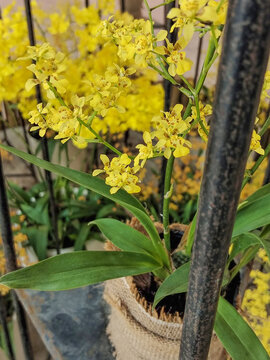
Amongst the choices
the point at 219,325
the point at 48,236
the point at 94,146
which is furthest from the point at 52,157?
the point at 219,325

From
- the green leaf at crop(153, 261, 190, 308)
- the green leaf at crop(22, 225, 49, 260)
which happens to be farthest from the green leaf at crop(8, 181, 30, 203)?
the green leaf at crop(153, 261, 190, 308)

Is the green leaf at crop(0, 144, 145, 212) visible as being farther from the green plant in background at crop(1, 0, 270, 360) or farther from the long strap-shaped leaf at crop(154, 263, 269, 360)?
the long strap-shaped leaf at crop(154, 263, 269, 360)

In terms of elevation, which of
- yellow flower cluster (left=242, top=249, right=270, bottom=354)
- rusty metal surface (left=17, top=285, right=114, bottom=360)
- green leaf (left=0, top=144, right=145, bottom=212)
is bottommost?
yellow flower cluster (left=242, top=249, right=270, bottom=354)

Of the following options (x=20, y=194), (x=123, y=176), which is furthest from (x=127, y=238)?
(x=20, y=194)

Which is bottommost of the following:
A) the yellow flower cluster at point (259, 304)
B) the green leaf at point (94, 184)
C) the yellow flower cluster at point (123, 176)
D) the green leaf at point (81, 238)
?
the green leaf at point (81, 238)

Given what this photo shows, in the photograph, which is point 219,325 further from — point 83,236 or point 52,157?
point 52,157

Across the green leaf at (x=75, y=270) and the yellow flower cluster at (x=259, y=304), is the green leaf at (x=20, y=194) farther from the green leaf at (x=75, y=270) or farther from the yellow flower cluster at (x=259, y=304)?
the green leaf at (x=75, y=270)

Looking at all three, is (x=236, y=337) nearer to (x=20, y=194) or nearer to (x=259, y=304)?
(x=259, y=304)

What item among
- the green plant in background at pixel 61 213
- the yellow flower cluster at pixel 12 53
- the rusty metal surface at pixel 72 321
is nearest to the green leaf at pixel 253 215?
the rusty metal surface at pixel 72 321
